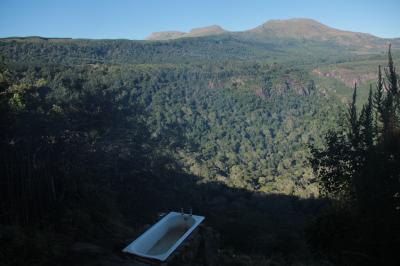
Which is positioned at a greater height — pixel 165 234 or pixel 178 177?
pixel 165 234

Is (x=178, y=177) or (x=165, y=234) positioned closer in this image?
(x=165, y=234)

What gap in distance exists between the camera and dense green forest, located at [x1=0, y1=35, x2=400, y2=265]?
708cm

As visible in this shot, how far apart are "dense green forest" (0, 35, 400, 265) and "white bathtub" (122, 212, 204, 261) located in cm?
83

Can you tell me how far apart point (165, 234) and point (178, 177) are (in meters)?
18.8

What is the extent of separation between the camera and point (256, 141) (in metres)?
57.2

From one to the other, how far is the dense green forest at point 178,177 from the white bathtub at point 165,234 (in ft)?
2.71

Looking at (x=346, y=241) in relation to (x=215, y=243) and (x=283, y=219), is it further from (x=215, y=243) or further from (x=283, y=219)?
(x=283, y=219)

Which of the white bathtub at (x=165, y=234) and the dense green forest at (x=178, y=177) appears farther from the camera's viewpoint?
the white bathtub at (x=165, y=234)

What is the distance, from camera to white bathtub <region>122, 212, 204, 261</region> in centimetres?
956

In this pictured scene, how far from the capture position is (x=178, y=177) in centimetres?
3019

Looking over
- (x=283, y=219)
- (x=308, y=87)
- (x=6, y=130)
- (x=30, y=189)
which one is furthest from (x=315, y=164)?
(x=308, y=87)

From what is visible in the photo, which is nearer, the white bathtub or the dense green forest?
the dense green forest

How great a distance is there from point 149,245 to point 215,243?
2.39 meters

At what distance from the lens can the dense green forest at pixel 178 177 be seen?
708cm
